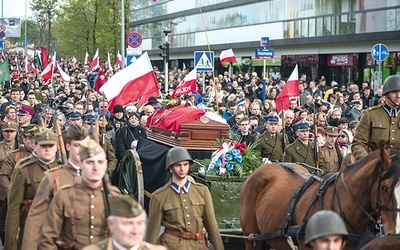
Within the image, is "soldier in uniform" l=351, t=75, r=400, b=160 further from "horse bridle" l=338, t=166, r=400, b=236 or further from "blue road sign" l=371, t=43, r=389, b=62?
"blue road sign" l=371, t=43, r=389, b=62

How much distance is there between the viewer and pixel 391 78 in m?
9.12

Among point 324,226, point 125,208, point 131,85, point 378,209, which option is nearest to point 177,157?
point 378,209

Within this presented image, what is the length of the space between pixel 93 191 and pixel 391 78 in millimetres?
3502

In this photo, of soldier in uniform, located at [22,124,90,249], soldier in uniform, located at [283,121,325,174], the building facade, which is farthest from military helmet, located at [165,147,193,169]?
the building facade

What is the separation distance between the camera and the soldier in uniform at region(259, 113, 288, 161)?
13.9 metres

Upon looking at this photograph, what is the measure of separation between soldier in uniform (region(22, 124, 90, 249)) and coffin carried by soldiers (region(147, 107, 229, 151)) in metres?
4.93

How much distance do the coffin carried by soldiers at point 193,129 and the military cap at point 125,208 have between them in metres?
6.93

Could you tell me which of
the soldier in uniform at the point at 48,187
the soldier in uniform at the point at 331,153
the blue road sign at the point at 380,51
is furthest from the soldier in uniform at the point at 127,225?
the blue road sign at the point at 380,51

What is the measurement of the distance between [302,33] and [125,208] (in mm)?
41715

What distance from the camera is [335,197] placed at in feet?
28.1

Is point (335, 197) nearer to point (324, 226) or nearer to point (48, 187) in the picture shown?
point (48, 187)

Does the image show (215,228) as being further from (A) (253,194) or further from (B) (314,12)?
(B) (314,12)

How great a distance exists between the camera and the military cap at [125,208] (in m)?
5.62

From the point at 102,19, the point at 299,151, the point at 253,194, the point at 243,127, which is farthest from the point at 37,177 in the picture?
the point at 102,19
